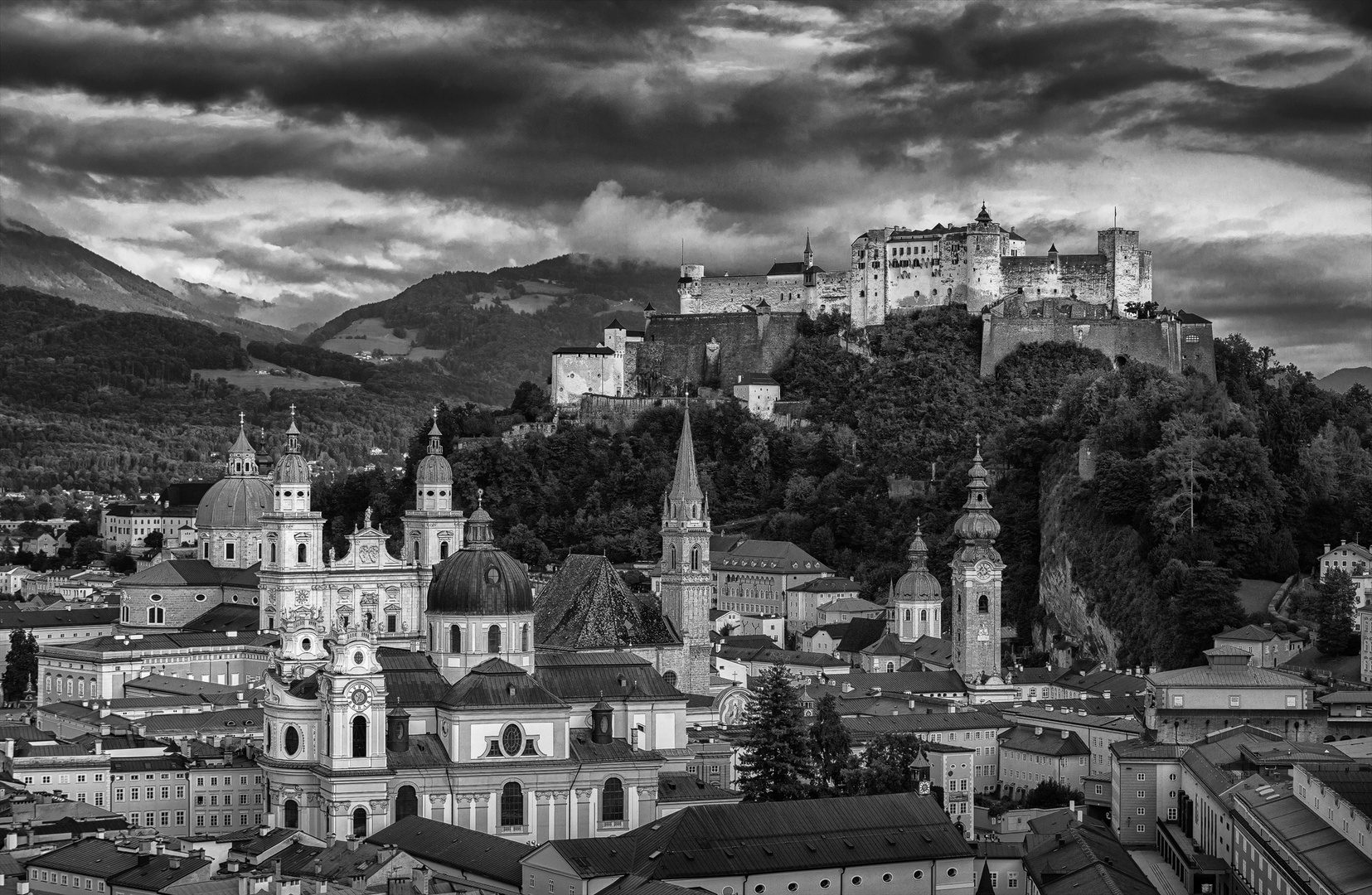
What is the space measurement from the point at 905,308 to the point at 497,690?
71.8m

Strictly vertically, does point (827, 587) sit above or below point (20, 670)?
above

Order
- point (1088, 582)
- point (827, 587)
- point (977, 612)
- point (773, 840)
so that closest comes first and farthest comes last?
1. point (773, 840)
2. point (977, 612)
3. point (1088, 582)
4. point (827, 587)

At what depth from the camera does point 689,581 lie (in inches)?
2928

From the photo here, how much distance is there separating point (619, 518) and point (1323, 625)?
43603 millimetres

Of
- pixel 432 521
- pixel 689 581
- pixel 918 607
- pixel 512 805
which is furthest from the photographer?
pixel 918 607

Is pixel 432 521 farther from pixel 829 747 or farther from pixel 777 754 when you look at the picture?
pixel 777 754

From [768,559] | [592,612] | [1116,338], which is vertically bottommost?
[592,612]

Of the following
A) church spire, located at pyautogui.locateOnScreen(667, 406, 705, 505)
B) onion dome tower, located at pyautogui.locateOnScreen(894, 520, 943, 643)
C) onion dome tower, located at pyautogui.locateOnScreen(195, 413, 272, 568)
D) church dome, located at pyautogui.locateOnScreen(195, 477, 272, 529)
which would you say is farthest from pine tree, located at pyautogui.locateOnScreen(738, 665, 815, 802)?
church dome, located at pyautogui.locateOnScreen(195, 477, 272, 529)

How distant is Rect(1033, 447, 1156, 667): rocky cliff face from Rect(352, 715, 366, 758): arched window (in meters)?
42.2

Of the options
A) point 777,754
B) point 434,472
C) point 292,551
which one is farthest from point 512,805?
point 434,472

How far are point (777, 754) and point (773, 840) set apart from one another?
9.36m

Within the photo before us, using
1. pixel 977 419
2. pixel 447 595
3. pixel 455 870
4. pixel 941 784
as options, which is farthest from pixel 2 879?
pixel 977 419

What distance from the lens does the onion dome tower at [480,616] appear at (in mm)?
62812

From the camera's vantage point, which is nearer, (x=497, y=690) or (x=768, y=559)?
(x=497, y=690)
